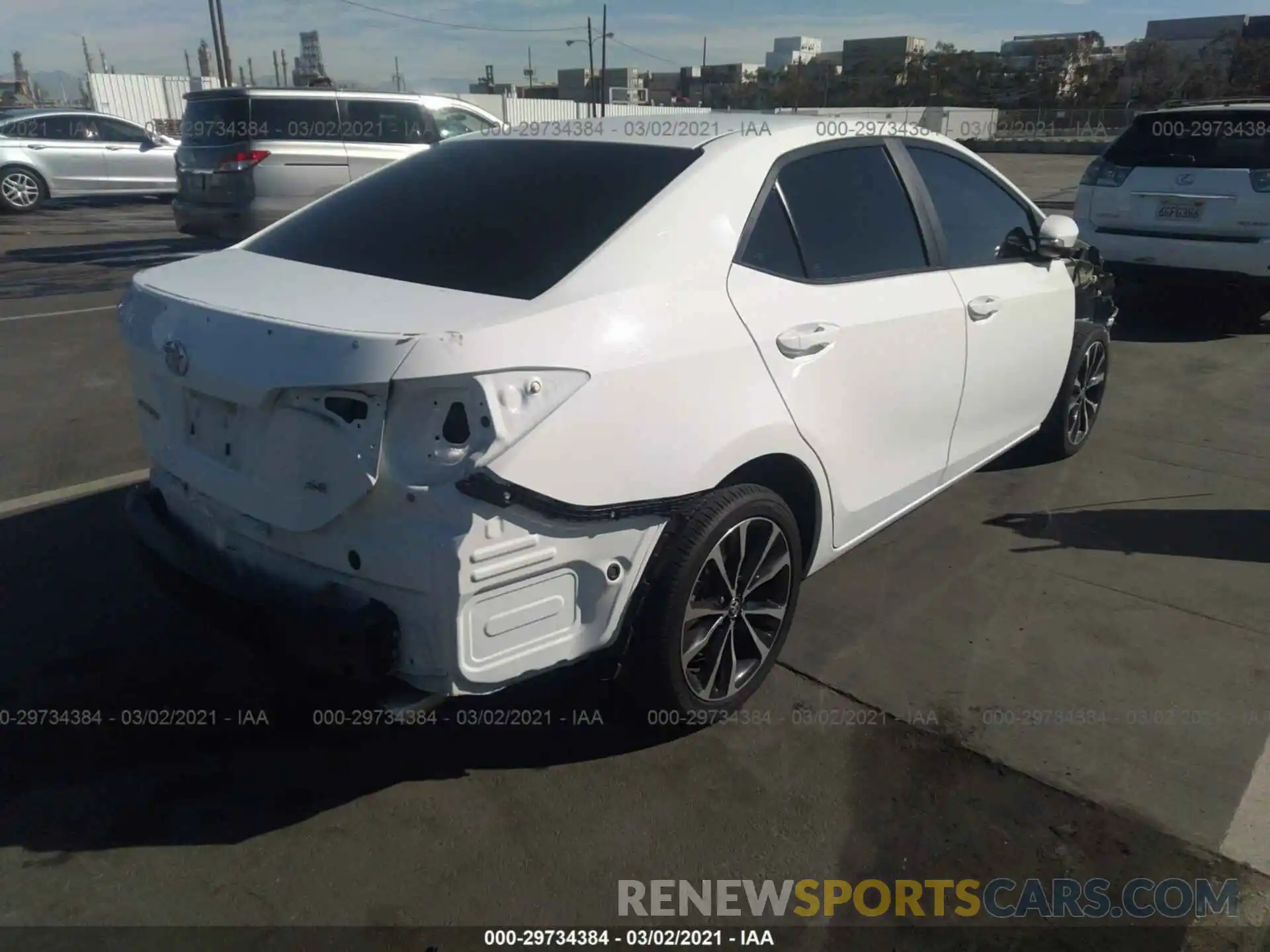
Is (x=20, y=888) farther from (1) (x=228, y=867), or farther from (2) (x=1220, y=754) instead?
(2) (x=1220, y=754)

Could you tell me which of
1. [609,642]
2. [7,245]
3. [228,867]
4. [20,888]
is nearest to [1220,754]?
[609,642]

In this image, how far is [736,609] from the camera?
2.94 m

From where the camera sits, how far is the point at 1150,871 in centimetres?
247

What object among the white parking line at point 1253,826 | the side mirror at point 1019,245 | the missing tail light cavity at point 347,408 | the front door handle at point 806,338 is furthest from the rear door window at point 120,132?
Result: the white parking line at point 1253,826

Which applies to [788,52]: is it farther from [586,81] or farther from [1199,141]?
[1199,141]

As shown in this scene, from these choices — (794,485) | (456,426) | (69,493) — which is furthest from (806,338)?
(69,493)

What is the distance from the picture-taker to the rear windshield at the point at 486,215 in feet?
8.67

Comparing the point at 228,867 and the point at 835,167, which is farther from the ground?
the point at 835,167

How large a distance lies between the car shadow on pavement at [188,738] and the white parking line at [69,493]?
926 mm

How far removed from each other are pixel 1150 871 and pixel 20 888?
2805 millimetres

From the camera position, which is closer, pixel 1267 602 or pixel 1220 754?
pixel 1220 754

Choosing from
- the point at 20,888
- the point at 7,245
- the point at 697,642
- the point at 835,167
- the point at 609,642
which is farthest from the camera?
the point at 7,245

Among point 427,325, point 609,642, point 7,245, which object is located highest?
point 427,325

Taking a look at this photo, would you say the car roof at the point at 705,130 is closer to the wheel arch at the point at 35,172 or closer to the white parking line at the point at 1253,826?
the white parking line at the point at 1253,826
